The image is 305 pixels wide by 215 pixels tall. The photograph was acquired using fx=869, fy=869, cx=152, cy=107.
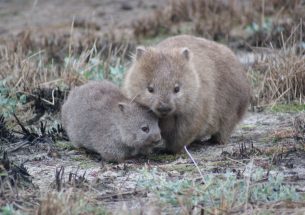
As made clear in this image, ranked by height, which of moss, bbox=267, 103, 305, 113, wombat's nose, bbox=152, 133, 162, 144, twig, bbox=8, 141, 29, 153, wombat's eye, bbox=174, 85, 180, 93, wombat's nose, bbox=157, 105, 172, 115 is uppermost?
wombat's eye, bbox=174, 85, 180, 93

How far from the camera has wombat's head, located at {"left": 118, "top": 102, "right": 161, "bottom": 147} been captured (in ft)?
26.7

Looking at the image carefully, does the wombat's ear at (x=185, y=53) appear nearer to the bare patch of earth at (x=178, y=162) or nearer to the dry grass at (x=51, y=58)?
the bare patch of earth at (x=178, y=162)

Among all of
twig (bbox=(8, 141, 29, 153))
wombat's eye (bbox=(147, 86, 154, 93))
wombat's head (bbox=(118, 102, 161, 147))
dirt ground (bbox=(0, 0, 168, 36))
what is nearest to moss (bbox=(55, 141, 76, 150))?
twig (bbox=(8, 141, 29, 153))

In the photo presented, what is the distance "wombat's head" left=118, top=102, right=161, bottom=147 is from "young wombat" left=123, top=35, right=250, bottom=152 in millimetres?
95

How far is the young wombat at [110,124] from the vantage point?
816cm

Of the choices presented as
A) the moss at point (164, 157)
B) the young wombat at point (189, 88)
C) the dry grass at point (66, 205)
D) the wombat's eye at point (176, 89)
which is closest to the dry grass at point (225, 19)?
the young wombat at point (189, 88)

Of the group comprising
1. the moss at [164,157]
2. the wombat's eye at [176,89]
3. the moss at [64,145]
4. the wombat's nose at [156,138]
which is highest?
the wombat's eye at [176,89]

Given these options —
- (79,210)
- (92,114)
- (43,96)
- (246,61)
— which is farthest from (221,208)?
(246,61)

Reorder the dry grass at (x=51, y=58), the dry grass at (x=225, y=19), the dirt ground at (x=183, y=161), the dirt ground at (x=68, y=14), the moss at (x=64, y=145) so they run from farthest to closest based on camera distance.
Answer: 1. the dirt ground at (x=68, y=14)
2. the dry grass at (x=225, y=19)
3. the dry grass at (x=51, y=58)
4. the moss at (x=64, y=145)
5. the dirt ground at (x=183, y=161)

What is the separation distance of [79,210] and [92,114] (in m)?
2.67

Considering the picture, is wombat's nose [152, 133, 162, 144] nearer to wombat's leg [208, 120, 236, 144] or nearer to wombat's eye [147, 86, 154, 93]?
wombat's eye [147, 86, 154, 93]

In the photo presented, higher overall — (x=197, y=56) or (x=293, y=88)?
(x=197, y=56)

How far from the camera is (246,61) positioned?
1230 centimetres

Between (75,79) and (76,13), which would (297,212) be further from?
(76,13)
